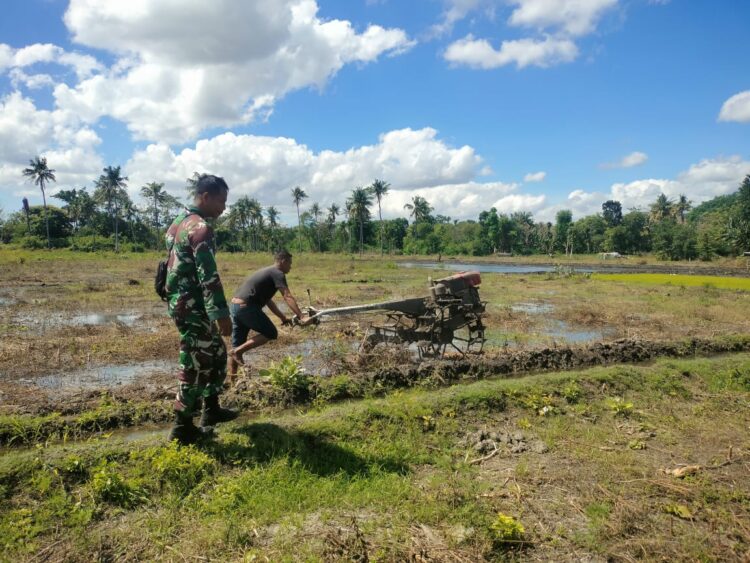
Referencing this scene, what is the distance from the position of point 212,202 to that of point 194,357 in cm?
134

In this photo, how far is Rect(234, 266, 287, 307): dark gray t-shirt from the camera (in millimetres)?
5941

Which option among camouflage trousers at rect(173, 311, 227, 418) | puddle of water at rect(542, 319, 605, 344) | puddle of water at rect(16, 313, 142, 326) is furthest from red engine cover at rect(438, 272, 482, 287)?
puddle of water at rect(16, 313, 142, 326)

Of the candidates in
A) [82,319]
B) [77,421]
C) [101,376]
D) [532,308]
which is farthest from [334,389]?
[532,308]

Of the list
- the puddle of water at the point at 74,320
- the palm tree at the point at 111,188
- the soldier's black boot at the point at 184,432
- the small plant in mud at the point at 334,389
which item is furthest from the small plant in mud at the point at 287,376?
the palm tree at the point at 111,188

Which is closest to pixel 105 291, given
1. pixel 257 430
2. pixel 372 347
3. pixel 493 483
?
pixel 372 347

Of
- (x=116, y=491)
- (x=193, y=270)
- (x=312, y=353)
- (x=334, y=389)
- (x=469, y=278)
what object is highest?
(x=193, y=270)

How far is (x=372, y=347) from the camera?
774cm

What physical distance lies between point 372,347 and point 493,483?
4.04 m

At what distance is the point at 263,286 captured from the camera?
5.99 metres

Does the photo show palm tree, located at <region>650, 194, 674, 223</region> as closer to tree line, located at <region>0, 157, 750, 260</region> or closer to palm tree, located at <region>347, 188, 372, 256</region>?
tree line, located at <region>0, 157, 750, 260</region>

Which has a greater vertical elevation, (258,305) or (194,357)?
(258,305)

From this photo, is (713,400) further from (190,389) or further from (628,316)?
(628,316)

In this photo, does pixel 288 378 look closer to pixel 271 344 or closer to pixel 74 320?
pixel 271 344

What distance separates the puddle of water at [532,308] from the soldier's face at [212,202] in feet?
45.1
